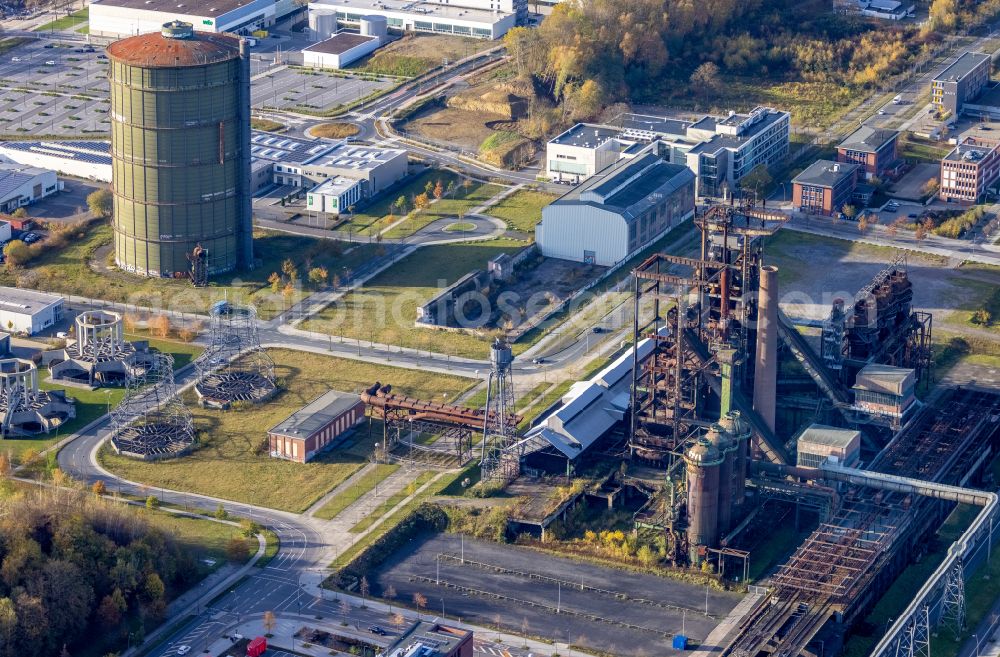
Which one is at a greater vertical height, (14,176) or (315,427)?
(14,176)

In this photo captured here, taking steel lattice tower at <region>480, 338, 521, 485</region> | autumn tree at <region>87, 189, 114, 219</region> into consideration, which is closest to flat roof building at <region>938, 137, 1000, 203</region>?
steel lattice tower at <region>480, 338, 521, 485</region>

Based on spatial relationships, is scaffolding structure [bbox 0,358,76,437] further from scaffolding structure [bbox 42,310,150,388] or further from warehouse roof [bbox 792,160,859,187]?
warehouse roof [bbox 792,160,859,187]

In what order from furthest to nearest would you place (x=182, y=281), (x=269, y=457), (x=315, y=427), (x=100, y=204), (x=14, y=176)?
(x=14, y=176)
(x=100, y=204)
(x=182, y=281)
(x=315, y=427)
(x=269, y=457)

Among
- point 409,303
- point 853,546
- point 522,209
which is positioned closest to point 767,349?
point 853,546

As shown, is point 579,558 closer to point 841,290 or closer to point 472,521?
point 472,521

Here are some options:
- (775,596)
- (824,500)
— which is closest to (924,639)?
(775,596)

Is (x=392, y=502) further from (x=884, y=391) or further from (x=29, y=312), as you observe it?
(x=29, y=312)

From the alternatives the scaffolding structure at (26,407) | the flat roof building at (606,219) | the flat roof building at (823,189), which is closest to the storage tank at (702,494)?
the scaffolding structure at (26,407)
